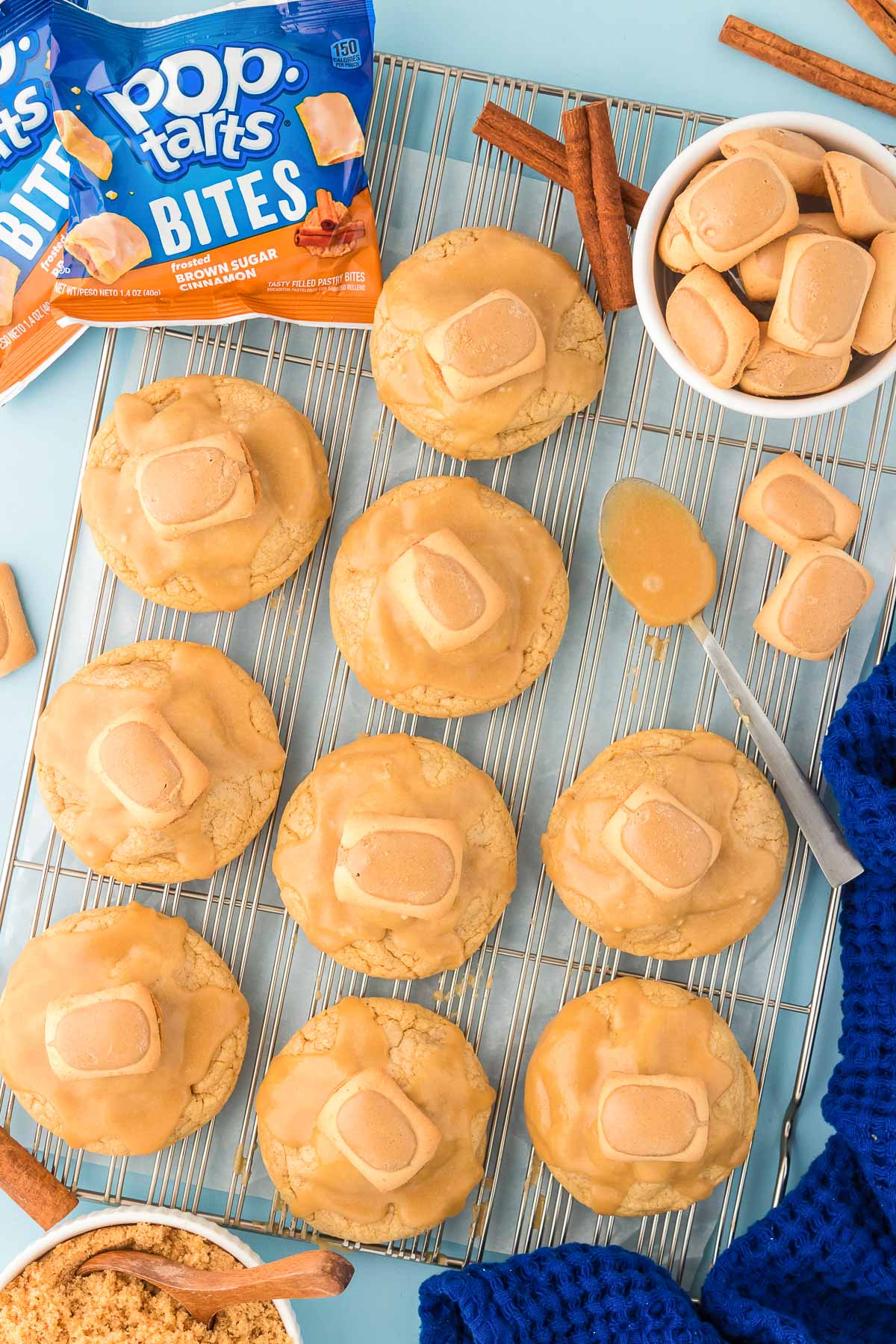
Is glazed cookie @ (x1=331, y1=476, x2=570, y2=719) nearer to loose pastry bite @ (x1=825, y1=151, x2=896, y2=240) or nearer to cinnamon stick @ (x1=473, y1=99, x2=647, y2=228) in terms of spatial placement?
cinnamon stick @ (x1=473, y1=99, x2=647, y2=228)

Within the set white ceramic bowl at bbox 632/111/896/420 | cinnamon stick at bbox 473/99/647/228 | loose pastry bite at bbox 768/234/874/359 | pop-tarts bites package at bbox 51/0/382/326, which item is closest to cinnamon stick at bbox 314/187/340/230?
pop-tarts bites package at bbox 51/0/382/326

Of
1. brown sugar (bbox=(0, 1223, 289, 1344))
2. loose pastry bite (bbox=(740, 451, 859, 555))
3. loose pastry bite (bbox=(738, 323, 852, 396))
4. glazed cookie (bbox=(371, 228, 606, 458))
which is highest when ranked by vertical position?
loose pastry bite (bbox=(738, 323, 852, 396))

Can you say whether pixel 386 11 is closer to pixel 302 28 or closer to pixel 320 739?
pixel 302 28

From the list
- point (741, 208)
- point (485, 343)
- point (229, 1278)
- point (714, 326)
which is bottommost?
point (229, 1278)

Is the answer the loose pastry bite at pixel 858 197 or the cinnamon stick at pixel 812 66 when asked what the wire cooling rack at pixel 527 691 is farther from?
the loose pastry bite at pixel 858 197

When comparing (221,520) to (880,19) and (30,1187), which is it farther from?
(880,19)

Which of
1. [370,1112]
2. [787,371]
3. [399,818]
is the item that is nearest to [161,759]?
[399,818]
